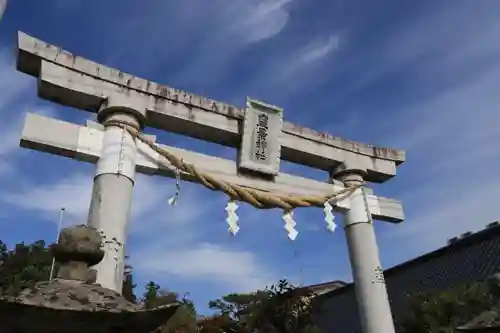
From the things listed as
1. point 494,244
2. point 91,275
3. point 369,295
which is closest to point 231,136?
point 369,295

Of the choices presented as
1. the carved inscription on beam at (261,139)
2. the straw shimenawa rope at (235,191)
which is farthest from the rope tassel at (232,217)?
the carved inscription on beam at (261,139)

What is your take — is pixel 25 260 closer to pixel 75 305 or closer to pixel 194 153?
pixel 194 153

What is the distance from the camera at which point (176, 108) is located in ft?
21.4

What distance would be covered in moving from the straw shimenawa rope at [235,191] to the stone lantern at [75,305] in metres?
4.04

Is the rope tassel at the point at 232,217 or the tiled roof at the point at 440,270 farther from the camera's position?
the tiled roof at the point at 440,270

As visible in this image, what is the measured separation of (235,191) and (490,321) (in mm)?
4043

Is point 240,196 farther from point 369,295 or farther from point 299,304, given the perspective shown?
point 299,304

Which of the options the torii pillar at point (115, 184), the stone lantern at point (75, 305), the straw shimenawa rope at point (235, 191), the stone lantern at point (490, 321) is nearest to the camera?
the stone lantern at point (75, 305)

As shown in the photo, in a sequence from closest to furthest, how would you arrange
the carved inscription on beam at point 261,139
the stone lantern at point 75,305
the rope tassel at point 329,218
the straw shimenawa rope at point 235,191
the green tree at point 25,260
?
the stone lantern at point 75,305 → the straw shimenawa rope at point 235,191 → the carved inscription on beam at point 261,139 → the rope tassel at point 329,218 → the green tree at point 25,260

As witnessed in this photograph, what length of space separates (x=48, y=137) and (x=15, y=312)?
4226 millimetres

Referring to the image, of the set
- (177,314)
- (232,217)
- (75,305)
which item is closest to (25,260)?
(177,314)

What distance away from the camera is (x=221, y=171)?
6680 mm

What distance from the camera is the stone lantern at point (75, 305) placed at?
1.70 metres

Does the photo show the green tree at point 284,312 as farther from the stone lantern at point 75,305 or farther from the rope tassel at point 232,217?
the stone lantern at point 75,305
